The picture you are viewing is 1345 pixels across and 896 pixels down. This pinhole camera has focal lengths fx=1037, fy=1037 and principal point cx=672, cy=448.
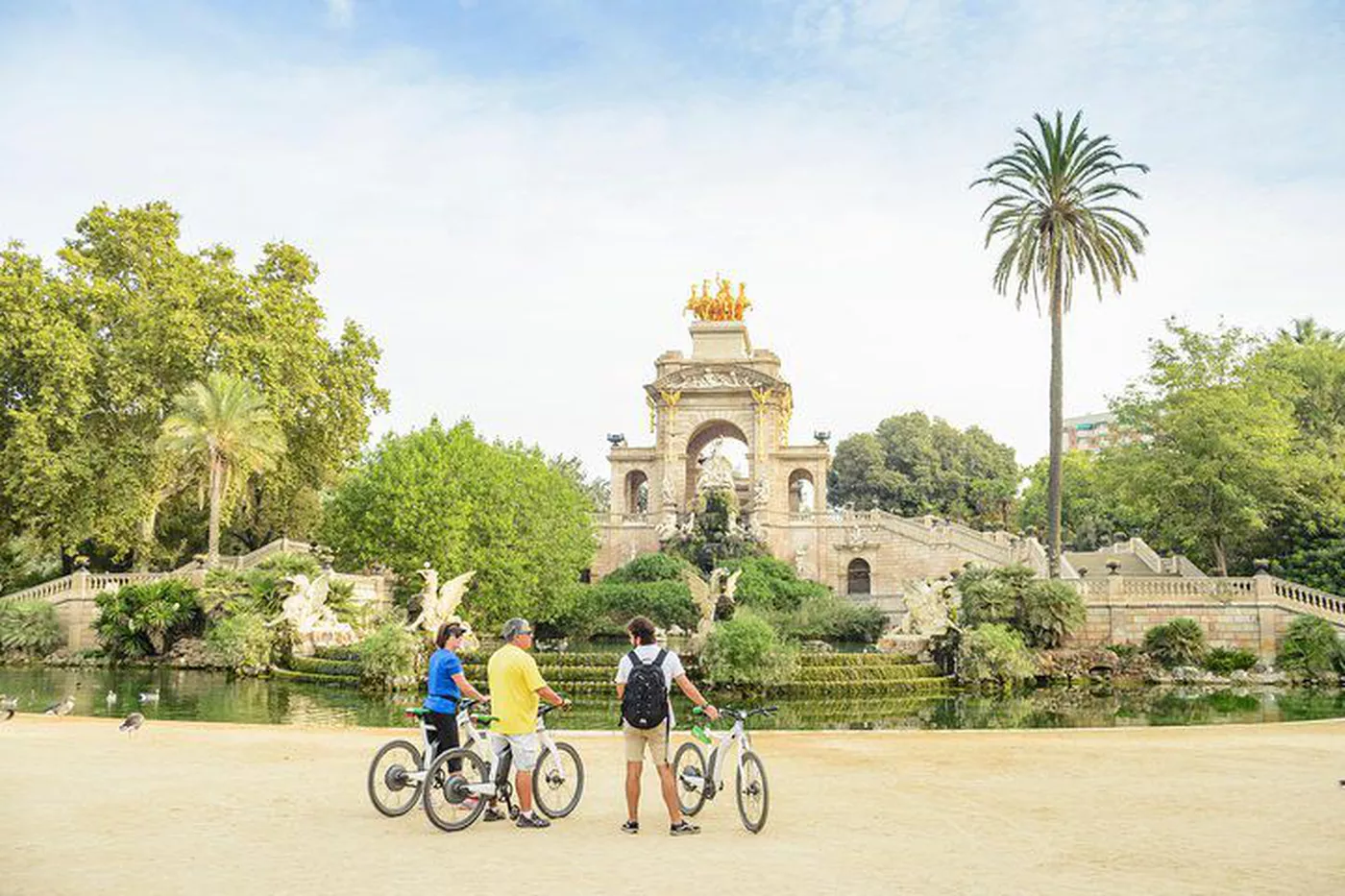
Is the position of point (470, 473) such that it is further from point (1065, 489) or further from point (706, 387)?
point (1065, 489)

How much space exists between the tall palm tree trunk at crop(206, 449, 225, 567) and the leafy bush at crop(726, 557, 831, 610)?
19950 mm

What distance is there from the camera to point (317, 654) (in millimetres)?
26516

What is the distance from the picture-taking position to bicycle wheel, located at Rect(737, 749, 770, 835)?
7754 mm

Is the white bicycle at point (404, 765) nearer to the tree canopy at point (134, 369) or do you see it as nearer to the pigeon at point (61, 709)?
the pigeon at point (61, 709)

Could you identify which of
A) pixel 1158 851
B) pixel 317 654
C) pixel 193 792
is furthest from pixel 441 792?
pixel 317 654

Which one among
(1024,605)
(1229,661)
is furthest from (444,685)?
(1229,661)

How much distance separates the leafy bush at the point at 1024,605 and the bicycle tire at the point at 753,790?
20748 mm

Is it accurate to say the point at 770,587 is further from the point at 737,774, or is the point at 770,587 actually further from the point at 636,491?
the point at 737,774

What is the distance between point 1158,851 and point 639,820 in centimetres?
384

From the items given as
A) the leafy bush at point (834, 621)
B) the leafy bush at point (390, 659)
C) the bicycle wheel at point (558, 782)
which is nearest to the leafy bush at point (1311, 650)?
the leafy bush at point (834, 621)

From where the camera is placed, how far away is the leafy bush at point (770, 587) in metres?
44.1

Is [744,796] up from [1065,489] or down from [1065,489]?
down

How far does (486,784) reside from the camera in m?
7.94

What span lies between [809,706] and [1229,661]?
13424 millimetres
